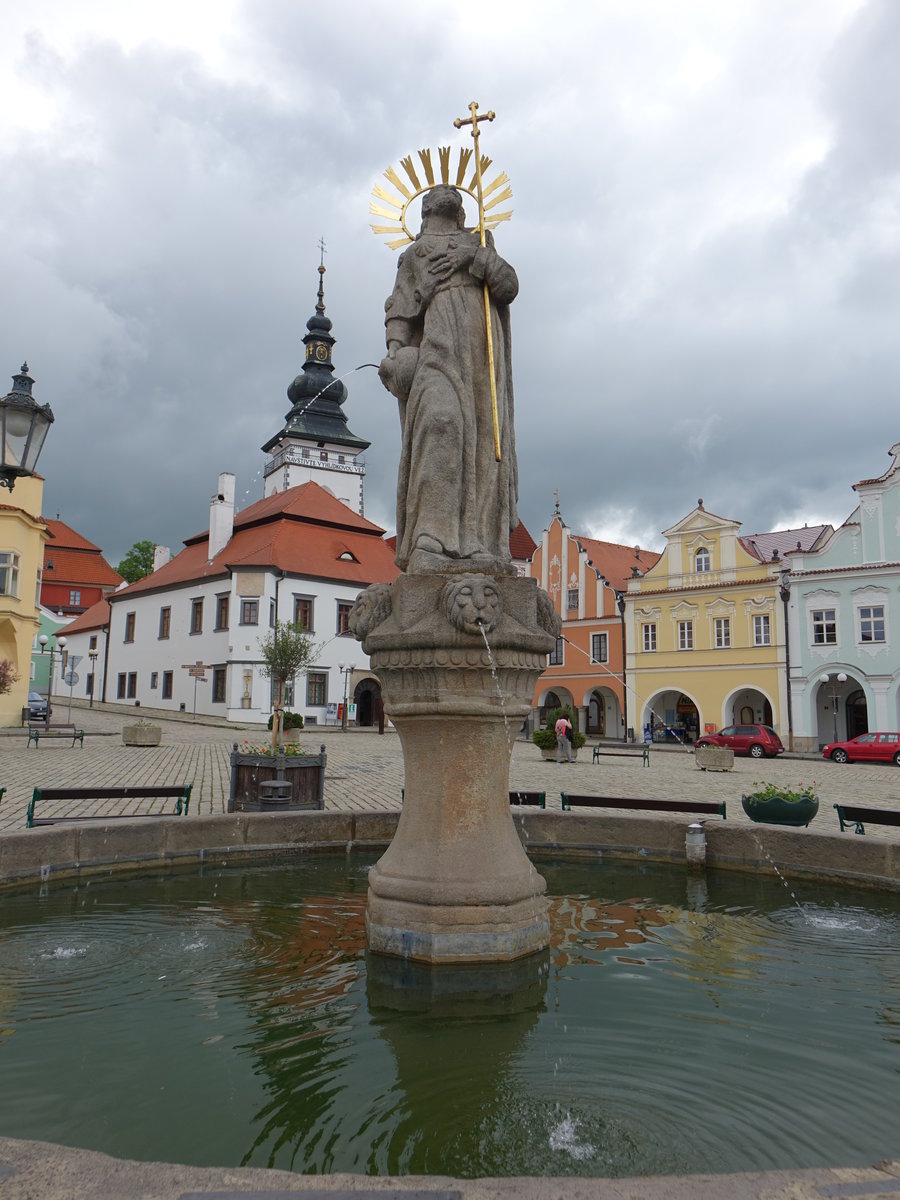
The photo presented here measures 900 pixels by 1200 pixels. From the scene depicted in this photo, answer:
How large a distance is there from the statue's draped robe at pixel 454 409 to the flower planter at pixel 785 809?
377 cm

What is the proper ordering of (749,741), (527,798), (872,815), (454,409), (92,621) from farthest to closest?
(92,621), (749,741), (527,798), (872,815), (454,409)

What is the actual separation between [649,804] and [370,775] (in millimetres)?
8723

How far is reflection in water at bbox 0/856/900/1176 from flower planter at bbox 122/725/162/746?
1893 centimetres

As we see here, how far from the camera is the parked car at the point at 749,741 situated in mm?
30328

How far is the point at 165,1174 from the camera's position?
197 centimetres

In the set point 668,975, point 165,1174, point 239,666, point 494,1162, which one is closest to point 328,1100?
point 494,1162

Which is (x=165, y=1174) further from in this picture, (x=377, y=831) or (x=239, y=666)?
(x=239, y=666)

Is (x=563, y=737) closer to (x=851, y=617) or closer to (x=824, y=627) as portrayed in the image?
(x=824, y=627)

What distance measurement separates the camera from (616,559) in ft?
151

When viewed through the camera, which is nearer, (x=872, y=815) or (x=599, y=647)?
(x=872, y=815)

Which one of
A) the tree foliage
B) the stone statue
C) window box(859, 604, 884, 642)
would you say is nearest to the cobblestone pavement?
the stone statue

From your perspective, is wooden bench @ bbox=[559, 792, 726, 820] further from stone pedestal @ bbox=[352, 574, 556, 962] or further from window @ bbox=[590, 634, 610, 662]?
window @ bbox=[590, 634, 610, 662]

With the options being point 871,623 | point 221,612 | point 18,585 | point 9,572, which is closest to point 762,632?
point 871,623

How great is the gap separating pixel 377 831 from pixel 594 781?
369 inches
